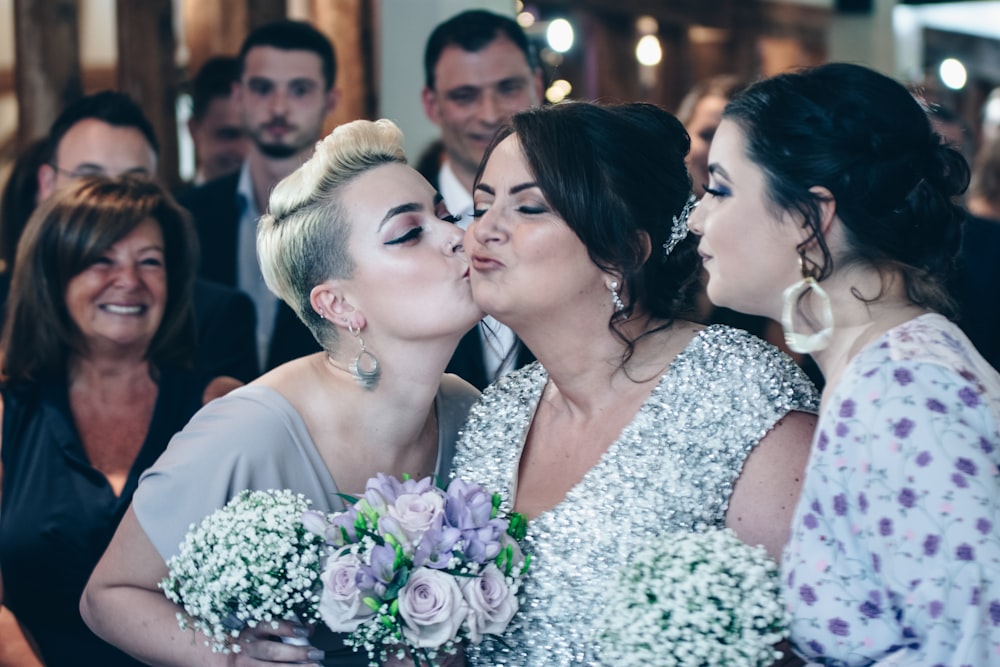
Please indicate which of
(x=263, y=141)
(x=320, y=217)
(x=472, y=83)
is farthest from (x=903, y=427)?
(x=263, y=141)

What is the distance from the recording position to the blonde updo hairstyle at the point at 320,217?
267 centimetres

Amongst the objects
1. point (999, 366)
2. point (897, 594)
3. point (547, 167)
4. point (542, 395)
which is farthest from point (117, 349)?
point (999, 366)

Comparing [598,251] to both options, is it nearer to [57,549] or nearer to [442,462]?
[442,462]

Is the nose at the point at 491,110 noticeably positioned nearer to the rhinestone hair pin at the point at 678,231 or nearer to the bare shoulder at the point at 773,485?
the rhinestone hair pin at the point at 678,231

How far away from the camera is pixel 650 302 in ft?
8.38

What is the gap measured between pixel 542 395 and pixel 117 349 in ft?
4.34

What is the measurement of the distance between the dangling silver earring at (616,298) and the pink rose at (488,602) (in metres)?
0.60

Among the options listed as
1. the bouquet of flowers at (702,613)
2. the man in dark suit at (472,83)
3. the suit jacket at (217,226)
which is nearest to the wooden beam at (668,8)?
the man in dark suit at (472,83)

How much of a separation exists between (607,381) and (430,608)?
65cm

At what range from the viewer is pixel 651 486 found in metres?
2.33

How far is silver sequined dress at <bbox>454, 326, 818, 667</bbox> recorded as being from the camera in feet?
7.52

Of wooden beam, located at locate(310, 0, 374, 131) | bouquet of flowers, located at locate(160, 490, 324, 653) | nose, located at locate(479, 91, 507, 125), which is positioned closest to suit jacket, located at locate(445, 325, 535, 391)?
nose, located at locate(479, 91, 507, 125)

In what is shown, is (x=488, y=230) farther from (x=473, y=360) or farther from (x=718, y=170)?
(x=473, y=360)

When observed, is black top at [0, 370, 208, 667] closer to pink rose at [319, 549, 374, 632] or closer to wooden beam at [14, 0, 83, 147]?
pink rose at [319, 549, 374, 632]
